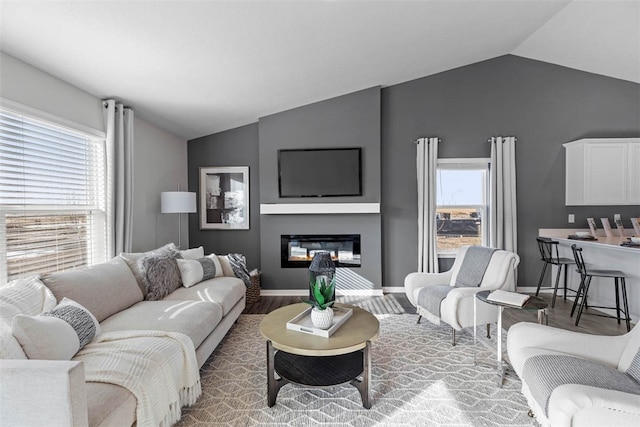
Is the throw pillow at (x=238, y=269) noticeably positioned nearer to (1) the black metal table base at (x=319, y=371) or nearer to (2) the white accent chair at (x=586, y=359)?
(1) the black metal table base at (x=319, y=371)

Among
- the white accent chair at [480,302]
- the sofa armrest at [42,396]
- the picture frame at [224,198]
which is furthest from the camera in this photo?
the picture frame at [224,198]

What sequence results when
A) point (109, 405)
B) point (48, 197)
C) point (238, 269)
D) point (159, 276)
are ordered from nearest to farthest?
point (109, 405)
point (48, 197)
point (159, 276)
point (238, 269)

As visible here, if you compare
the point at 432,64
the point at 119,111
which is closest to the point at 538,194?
the point at 432,64

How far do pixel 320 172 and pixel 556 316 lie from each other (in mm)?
3389

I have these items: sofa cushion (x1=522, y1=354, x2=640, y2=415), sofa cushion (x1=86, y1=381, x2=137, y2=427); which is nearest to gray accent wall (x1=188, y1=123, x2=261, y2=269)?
sofa cushion (x1=86, y1=381, x2=137, y2=427)

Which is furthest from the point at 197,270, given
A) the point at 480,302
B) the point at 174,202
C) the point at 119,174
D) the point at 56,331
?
the point at 480,302

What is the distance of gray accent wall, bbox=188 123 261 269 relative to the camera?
195 inches

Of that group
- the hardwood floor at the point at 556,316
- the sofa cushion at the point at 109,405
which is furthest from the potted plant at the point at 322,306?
the hardwood floor at the point at 556,316

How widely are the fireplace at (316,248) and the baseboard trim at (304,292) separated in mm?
361

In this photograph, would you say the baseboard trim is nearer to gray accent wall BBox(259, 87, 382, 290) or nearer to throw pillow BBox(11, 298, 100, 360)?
gray accent wall BBox(259, 87, 382, 290)

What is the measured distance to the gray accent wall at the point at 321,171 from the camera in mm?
4504

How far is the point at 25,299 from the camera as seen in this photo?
1827 mm

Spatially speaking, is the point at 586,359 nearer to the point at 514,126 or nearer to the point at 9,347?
the point at 9,347

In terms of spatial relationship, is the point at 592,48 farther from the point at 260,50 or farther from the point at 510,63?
the point at 260,50
